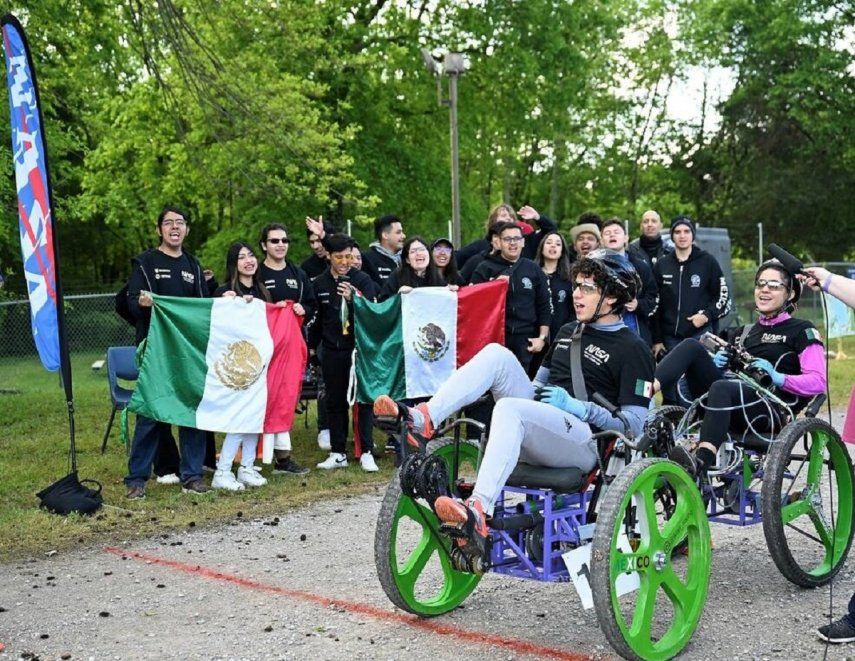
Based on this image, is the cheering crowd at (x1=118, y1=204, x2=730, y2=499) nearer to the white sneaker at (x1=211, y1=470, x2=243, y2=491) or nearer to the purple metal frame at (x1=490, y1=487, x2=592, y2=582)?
the white sneaker at (x1=211, y1=470, x2=243, y2=491)

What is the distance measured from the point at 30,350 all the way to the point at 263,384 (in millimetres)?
11887

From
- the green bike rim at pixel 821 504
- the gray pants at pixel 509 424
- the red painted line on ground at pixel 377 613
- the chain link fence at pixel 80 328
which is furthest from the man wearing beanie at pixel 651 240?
the chain link fence at pixel 80 328

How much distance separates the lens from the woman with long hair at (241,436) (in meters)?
8.57

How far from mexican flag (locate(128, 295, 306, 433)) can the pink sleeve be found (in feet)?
14.6

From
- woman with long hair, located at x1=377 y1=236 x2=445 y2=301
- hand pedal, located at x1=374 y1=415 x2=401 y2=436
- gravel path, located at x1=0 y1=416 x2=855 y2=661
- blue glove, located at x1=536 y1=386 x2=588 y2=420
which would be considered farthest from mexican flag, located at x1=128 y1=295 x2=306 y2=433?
blue glove, located at x1=536 y1=386 x2=588 y2=420

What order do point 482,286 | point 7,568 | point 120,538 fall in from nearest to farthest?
1. point 7,568
2. point 120,538
3. point 482,286

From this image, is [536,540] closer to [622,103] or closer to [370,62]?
[370,62]

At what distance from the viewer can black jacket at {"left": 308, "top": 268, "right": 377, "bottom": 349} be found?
31.9 feet

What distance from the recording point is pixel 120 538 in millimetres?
6988

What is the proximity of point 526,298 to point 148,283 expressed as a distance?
3.32 m

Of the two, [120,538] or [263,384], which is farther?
[263,384]

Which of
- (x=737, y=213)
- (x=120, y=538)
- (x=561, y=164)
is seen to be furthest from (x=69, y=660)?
(x=561, y=164)

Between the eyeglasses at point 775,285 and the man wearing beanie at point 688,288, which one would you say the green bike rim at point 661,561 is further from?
the man wearing beanie at point 688,288

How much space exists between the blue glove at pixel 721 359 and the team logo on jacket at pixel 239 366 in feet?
13.9
